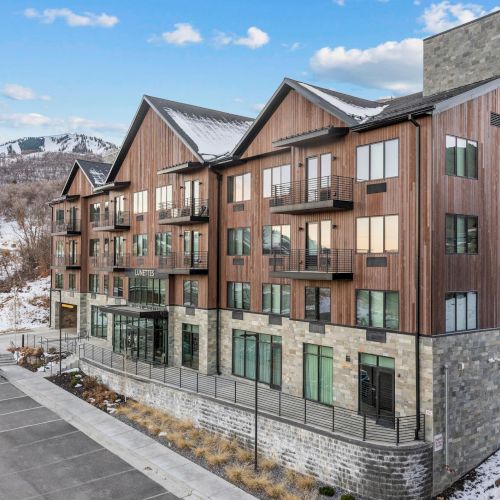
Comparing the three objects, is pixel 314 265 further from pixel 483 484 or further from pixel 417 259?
pixel 483 484

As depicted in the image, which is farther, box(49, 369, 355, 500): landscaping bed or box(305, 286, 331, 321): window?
box(305, 286, 331, 321): window

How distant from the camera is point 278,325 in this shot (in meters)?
26.9

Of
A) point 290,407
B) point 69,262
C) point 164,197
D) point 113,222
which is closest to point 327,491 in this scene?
point 290,407

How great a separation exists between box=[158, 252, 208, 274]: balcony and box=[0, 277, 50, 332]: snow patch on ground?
88.7ft

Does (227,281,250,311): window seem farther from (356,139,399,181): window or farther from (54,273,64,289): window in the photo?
(54,273,64,289): window

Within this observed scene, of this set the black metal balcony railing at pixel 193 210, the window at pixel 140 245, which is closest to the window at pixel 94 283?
the window at pixel 140 245

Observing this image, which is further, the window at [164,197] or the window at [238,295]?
the window at [164,197]

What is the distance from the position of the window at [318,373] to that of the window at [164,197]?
45.2 feet

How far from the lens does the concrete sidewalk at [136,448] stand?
1962 cm

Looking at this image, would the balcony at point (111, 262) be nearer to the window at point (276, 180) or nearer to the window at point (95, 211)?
the window at point (95, 211)

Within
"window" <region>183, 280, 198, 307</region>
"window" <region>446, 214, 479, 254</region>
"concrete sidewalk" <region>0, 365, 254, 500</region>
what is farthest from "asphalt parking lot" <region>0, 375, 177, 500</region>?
"window" <region>446, 214, 479, 254</region>

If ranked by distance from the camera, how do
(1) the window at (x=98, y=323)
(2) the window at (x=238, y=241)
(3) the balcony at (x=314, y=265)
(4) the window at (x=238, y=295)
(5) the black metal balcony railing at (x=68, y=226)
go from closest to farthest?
(3) the balcony at (x=314, y=265) < (4) the window at (x=238, y=295) < (2) the window at (x=238, y=241) < (1) the window at (x=98, y=323) < (5) the black metal balcony railing at (x=68, y=226)

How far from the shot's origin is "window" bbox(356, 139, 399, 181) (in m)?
21.3

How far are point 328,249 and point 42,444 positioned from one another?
15.9 m
